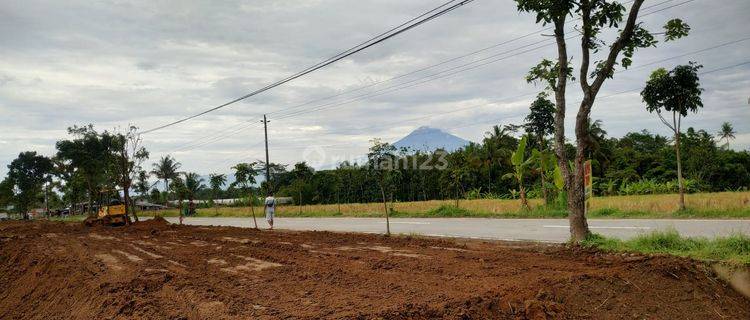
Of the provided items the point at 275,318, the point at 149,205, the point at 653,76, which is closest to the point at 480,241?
the point at 275,318

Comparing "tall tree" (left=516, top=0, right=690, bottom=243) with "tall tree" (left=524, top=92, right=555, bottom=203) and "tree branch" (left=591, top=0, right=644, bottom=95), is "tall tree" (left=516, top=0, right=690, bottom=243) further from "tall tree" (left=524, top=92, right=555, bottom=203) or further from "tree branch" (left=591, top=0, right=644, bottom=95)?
"tall tree" (left=524, top=92, right=555, bottom=203)

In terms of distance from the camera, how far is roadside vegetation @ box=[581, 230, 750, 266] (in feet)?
25.2

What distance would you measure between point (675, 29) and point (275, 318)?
9216 millimetres

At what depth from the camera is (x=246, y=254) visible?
11766mm

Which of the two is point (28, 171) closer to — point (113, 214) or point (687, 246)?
point (113, 214)

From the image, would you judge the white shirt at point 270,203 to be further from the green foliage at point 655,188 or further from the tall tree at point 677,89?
Result: the green foliage at point 655,188

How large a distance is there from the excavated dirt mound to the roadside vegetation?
0.49m

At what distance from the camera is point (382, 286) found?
7.34 meters

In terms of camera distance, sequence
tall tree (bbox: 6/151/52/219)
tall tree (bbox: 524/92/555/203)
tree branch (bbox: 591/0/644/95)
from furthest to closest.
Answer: tall tree (bbox: 6/151/52/219) < tall tree (bbox: 524/92/555/203) < tree branch (bbox: 591/0/644/95)

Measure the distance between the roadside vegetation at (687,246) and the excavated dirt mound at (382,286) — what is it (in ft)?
1.62

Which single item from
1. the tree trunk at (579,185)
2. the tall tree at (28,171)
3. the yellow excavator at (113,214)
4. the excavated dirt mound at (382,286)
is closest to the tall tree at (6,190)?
the tall tree at (28,171)

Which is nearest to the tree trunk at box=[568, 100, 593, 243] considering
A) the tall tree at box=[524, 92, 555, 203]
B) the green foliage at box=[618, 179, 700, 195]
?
the tall tree at box=[524, 92, 555, 203]

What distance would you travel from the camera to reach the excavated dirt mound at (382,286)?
20.2 ft

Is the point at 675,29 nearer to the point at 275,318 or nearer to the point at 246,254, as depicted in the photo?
the point at 275,318
